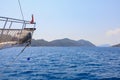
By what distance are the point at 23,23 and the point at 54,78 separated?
13.3 meters

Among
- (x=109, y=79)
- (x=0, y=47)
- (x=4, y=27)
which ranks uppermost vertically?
(x=4, y=27)

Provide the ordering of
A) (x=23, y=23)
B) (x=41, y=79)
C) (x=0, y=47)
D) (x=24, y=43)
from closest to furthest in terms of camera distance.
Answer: (x=0, y=47) → (x=24, y=43) → (x=23, y=23) → (x=41, y=79)

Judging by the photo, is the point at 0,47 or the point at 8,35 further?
the point at 8,35

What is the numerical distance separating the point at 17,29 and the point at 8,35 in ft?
3.83

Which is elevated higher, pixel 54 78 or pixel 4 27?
pixel 4 27

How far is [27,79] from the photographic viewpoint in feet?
101

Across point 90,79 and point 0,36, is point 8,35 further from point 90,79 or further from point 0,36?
point 90,79

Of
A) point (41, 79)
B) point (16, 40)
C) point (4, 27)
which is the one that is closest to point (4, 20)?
point (4, 27)

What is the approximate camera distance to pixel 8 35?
1788cm

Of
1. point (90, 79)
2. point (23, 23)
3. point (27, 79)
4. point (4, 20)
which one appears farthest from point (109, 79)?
point (4, 20)

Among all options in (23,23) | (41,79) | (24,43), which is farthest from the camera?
(41,79)

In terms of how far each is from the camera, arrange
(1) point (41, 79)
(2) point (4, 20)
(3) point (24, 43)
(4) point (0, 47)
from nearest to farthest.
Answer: (4) point (0, 47) < (2) point (4, 20) < (3) point (24, 43) < (1) point (41, 79)

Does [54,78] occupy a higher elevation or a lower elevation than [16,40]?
lower

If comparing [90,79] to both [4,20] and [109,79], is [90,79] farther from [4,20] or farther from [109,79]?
[4,20]
